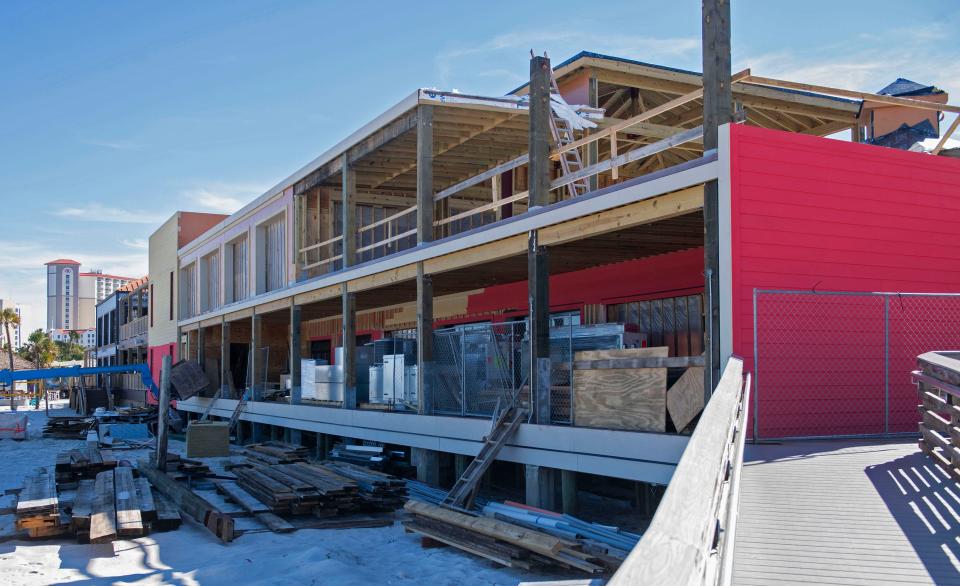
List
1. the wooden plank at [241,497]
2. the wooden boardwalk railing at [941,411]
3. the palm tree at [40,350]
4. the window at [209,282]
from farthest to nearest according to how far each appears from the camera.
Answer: the palm tree at [40,350]
the window at [209,282]
the wooden plank at [241,497]
the wooden boardwalk railing at [941,411]

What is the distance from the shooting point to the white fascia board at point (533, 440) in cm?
1018

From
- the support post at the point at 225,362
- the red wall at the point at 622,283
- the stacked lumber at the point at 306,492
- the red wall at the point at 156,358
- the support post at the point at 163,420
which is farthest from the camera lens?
the red wall at the point at 156,358

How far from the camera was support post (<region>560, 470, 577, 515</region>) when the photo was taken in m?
11.9

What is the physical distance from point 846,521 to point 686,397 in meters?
4.14

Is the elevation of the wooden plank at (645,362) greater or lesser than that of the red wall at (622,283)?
lesser

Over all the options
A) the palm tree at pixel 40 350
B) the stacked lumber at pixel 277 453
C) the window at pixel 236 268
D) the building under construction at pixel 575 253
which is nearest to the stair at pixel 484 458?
the building under construction at pixel 575 253

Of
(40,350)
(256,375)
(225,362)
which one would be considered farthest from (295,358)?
(40,350)

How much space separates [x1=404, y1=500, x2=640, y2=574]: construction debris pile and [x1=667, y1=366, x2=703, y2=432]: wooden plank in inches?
57.8

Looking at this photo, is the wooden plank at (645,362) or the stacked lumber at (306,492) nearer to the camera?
the wooden plank at (645,362)

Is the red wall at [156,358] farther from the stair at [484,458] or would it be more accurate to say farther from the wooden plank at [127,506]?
the stair at [484,458]

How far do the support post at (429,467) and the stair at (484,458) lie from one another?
282cm

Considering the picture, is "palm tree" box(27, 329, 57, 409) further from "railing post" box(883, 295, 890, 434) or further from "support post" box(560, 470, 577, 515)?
"railing post" box(883, 295, 890, 434)

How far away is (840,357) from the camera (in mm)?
10633

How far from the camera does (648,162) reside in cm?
2008
